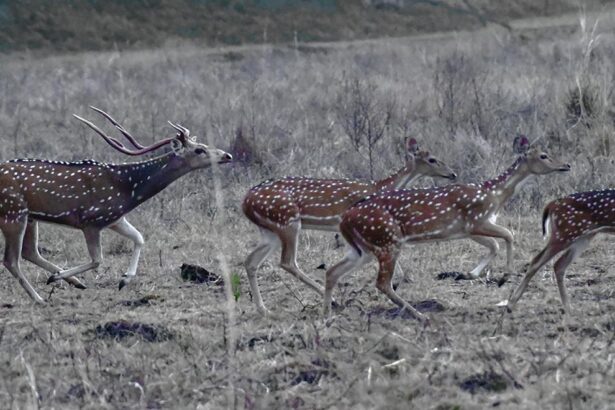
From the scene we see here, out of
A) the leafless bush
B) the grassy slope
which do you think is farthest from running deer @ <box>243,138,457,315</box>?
the grassy slope

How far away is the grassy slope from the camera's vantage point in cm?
4272

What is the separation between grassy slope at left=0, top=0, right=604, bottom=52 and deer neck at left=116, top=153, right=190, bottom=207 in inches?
1151

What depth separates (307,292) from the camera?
11.5 metres

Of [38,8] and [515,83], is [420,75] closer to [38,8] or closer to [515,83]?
[515,83]

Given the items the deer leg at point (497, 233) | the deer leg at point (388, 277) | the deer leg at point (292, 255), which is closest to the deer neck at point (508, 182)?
the deer leg at point (497, 233)

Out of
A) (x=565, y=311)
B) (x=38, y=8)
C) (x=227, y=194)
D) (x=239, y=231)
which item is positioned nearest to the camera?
(x=565, y=311)

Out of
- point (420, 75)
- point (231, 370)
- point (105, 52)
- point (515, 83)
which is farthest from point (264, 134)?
point (105, 52)

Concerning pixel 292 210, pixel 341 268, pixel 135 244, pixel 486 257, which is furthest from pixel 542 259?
pixel 135 244

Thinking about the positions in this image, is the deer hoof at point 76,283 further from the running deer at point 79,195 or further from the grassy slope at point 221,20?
the grassy slope at point 221,20

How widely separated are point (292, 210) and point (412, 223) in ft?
3.93

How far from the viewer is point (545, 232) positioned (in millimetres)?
11031

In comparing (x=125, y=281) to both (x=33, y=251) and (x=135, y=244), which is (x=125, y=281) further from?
(x=33, y=251)

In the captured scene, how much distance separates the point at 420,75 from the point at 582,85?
7016 millimetres

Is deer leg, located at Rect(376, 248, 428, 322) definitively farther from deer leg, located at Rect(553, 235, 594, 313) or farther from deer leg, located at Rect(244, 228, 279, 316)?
deer leg, located at Rect(553, 235, 594, 313)
